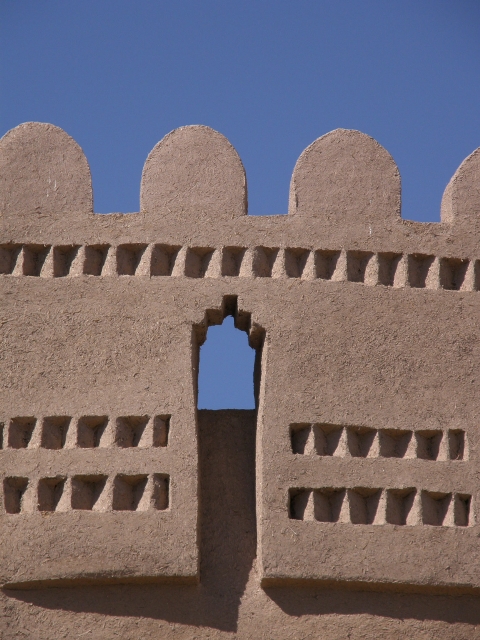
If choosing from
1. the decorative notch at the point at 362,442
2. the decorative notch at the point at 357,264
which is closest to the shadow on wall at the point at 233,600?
the decorative notch at the point at 362,442

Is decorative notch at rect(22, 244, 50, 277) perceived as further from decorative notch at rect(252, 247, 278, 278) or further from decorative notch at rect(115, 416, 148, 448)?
decorative notch at rect(252, 247, 278, 278)

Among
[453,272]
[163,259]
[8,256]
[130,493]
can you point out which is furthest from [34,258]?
[453,272]

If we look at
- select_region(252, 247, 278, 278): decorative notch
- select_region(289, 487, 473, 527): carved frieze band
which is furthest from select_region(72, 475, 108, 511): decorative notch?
select_region(252, 247, 278, 278): decorative notch

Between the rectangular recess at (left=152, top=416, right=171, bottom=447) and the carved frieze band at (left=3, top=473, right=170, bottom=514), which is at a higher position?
the rectangular recess at (left=152, top=416, right=171, bottom=447)

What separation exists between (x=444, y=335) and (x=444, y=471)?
0.73 m

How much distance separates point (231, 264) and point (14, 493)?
162 cm

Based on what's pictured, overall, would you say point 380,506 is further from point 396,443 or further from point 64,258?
point 64,258

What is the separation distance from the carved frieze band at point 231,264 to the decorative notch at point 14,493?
1120mm

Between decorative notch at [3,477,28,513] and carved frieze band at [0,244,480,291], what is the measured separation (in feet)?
3.67

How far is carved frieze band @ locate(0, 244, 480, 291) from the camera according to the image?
606 centimetres

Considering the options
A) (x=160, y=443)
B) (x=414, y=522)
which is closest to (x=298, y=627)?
(x=414, y=522)

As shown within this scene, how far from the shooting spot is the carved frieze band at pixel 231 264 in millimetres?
6062

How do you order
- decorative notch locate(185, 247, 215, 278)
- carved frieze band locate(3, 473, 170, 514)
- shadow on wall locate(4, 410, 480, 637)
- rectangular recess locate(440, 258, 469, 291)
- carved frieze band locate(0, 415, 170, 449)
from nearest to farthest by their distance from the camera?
shadow on wall locate(4, 410, 480, 637) < carved frieze band locate(3, 473, 170, 514) < carved frieze band locate(0, 415, 170, 449) < decorative notch locate(185, 247, 215, 278) < rectangular recess locate(440, 258, 469, 291)

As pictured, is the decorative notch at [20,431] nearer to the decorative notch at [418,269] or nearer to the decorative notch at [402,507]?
the decorative notch at [402,507]
